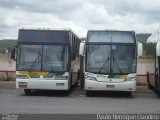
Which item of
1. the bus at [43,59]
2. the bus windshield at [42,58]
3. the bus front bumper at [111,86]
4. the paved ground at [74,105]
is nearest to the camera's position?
the paved ground at [74,105]

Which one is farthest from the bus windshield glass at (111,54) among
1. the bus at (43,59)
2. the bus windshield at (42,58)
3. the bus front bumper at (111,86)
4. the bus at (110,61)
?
the bus windshield at (42,58)

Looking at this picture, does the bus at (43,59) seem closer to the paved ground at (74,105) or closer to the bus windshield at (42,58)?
the bus windshield at (42,58)

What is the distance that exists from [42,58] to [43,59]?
2.6 inches

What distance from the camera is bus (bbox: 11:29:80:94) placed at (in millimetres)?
24547

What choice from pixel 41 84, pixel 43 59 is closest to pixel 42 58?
pixel 43 59

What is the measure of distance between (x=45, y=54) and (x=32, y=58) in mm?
633

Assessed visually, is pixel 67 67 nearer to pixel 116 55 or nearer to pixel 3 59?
pixel 116 55

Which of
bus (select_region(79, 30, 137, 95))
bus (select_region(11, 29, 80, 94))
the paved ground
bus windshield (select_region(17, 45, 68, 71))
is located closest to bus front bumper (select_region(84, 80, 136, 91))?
bus (select_region(79, 30, 137, 95))

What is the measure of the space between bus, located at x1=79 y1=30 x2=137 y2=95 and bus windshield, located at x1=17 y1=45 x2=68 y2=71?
101 centimetres

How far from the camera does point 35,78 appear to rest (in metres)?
24.6

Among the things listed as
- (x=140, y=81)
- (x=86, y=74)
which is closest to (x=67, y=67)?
(x=86, y=74)

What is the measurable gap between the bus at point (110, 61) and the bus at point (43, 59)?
3.04 ft

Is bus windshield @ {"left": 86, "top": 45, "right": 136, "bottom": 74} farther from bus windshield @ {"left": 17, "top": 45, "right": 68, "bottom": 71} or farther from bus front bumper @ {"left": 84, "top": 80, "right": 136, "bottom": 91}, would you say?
bus windshield @ {"left": 17, "top": 45, "right": 68, "bottom": 71}

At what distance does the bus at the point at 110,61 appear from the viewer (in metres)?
24.5
